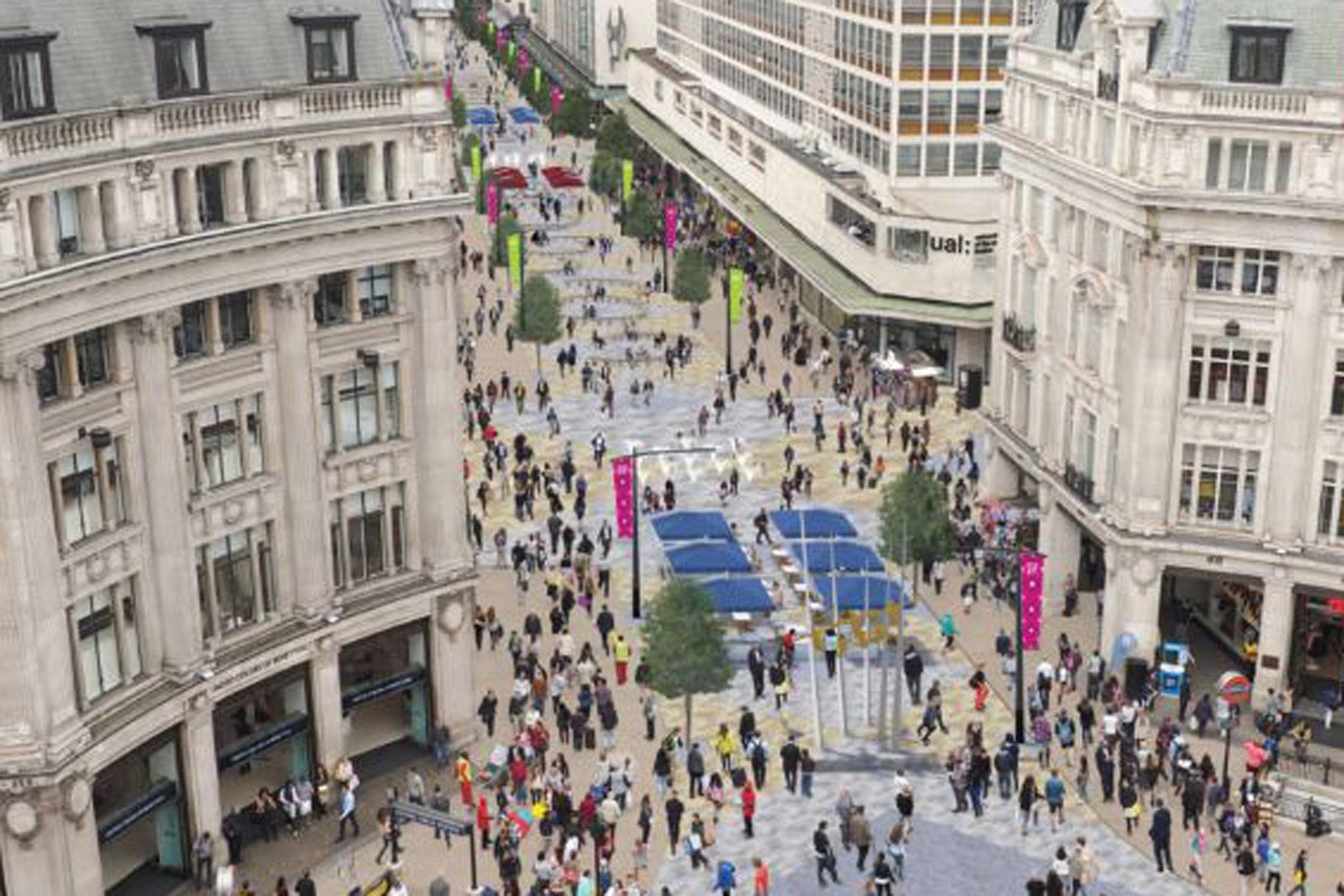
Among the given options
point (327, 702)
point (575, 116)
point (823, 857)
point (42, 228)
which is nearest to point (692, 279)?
point (327, 702)

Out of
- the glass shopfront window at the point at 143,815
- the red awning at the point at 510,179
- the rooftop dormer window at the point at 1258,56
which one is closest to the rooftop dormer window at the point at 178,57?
the glass shopfront window at the point at 143,815

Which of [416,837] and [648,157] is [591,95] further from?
[416,837]

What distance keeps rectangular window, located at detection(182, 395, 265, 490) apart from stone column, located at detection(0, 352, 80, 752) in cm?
462

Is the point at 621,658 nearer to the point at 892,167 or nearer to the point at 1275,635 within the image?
the point at 1275,635

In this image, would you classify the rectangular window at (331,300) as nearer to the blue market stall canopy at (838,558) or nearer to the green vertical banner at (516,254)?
the blue market stall canopy at (838,558)

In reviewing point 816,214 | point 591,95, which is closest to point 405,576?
point 816,214

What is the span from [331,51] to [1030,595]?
24.0 m

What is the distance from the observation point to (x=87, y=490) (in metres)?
38.0

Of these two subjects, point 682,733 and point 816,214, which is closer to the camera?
point 682,733

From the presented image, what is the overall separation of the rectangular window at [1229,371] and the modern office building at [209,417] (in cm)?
2159

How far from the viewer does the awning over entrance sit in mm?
82812

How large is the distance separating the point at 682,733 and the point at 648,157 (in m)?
106

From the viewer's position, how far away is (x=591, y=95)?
168 m

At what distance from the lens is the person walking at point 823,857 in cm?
4072
